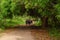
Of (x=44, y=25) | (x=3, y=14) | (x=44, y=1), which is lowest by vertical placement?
(x=44, y=25)

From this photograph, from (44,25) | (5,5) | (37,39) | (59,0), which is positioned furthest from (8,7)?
(59,0)

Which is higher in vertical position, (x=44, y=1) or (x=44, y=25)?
(x=44, y=1)

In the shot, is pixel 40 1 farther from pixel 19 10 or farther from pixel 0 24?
pixel 0 24

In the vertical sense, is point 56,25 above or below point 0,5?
below

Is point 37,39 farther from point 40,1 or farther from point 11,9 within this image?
point 11,9

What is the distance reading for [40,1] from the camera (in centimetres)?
1247

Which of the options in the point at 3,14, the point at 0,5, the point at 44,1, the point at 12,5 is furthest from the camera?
the point at 0,5

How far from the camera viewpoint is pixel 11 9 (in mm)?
26250

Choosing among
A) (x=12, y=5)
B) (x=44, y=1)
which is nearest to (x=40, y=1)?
(x=44, y=1)

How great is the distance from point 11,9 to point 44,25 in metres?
5.39

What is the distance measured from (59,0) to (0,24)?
17.1 meters

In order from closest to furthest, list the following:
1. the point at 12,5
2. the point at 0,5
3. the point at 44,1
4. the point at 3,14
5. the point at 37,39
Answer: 1. the point at 44,1
2. the point at 37,39
3. the point at 12,5
4. the point at 3,14
5. the point at 0,5

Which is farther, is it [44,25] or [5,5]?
[44,25]

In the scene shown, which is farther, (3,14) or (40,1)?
(3,14)
